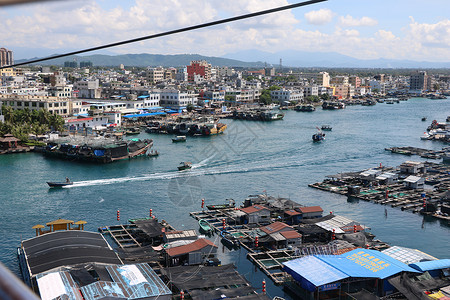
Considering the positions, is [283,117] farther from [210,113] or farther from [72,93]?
[72,93]

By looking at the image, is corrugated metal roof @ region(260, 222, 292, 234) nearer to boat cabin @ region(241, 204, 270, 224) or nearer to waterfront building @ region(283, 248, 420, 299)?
boat cabin @ region(241, 204, 270, 224)

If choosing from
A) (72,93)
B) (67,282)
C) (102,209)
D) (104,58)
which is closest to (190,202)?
(102,209)

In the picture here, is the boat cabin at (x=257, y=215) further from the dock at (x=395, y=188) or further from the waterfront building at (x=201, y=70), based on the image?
the waterfront building at (x=201, y=70)

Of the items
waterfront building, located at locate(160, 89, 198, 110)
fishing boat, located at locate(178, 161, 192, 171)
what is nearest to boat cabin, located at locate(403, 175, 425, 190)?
fishing boat, located at locate(178, 161, 192, 171)

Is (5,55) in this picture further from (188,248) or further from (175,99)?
(175,99)

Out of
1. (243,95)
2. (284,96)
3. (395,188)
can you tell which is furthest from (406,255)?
→ (284,96)
